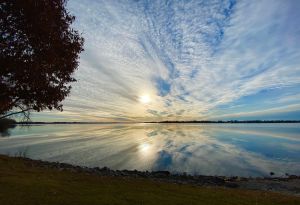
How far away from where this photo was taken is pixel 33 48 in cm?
1628

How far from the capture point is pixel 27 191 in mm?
15117

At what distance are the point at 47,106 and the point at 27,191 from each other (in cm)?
673

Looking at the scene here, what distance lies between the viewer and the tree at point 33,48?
50.3ft

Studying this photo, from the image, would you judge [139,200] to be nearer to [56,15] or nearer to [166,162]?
[56,15]

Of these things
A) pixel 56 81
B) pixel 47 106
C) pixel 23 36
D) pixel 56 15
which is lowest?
pixel 47 106

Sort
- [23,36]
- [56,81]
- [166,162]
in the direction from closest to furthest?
[23,36] → [56,81] → [166,162]

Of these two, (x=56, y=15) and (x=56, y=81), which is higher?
(x=56, y=15)

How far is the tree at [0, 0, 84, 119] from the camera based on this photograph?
603 inches

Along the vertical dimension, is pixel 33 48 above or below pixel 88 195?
above

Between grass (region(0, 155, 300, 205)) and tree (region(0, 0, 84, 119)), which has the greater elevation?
tree (region(0, 0, 84, 119))

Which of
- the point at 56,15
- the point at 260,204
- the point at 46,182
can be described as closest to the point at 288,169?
the point at 260,204

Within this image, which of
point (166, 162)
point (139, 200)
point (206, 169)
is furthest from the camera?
point (166, 162)

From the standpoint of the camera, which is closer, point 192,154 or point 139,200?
point 139,200

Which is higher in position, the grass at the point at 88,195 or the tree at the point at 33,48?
the tree at the point at 33,48
